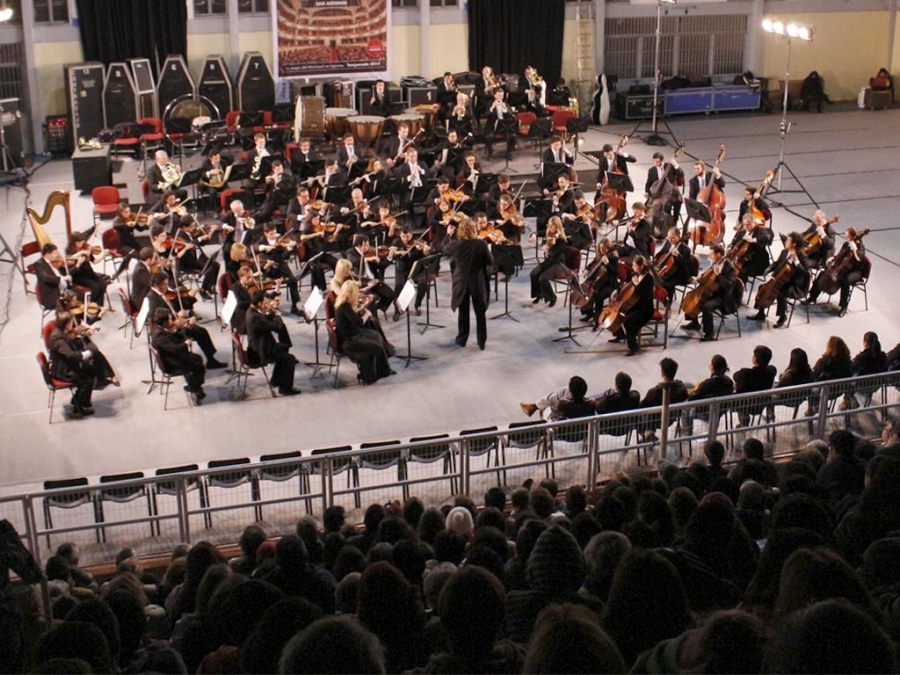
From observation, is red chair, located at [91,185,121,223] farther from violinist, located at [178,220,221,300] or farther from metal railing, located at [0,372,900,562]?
metal railing, located at [0,372,900,562]

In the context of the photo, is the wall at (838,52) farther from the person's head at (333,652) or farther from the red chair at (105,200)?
the person's head at (333,652)

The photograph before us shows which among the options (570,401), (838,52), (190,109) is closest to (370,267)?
(570,401)

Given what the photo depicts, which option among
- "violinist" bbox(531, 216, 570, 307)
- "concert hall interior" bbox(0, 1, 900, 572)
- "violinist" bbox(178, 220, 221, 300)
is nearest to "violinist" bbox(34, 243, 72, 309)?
"concert hall interior" bbox(0, 1, 900, 572)

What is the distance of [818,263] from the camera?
557 inches

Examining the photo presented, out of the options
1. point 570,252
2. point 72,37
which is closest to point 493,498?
point 570,252

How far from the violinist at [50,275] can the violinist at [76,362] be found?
5.75ft

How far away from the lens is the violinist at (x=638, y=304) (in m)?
12.5

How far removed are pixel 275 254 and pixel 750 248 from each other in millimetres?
5722

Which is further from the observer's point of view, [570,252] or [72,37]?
[72,37]

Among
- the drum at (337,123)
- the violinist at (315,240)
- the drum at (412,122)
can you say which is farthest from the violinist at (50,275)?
the drum at (412,122)

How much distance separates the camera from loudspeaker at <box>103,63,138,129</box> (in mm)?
20953

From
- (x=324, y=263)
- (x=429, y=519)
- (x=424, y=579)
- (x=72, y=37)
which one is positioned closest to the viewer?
(x=424, y=579)

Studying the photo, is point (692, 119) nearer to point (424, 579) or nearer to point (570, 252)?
point (570, 252)

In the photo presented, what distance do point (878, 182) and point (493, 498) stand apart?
48.1ft
